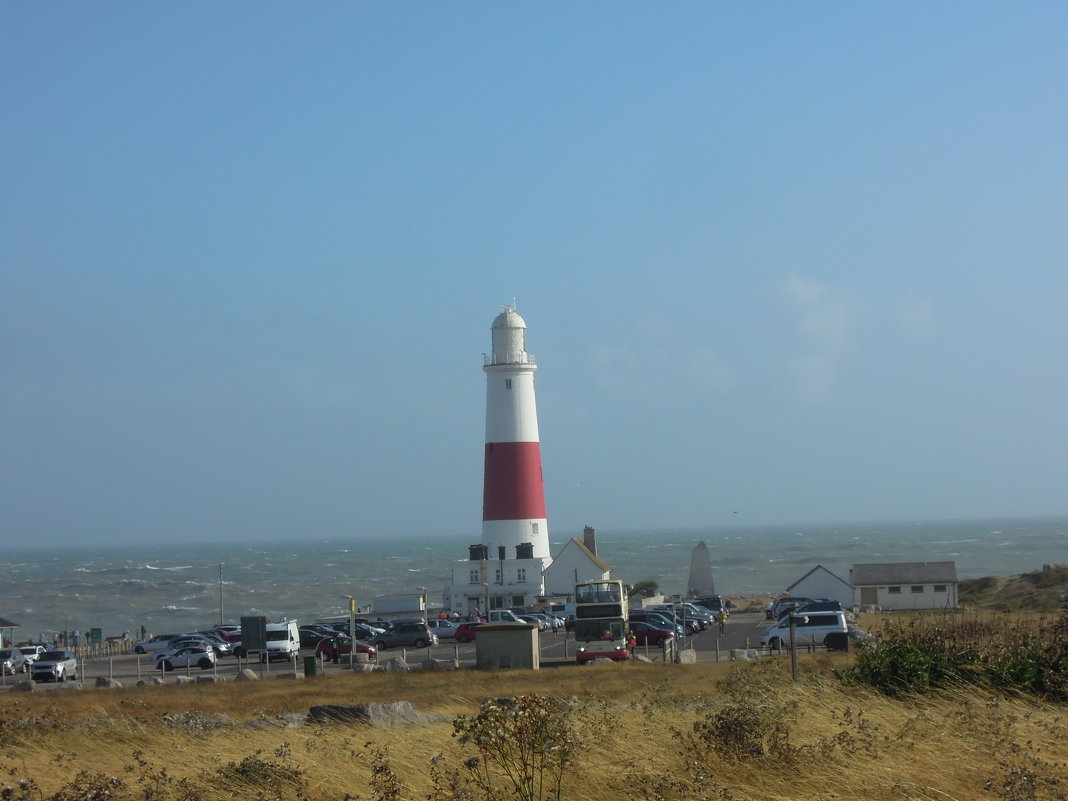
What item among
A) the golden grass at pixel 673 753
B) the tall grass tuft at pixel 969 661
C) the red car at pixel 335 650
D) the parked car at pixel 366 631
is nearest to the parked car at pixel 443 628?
the parked car at pixel 366 631

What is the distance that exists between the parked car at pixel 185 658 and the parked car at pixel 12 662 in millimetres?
4633

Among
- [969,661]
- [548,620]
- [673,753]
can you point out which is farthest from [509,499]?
[673,753]

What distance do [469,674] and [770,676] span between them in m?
12.6

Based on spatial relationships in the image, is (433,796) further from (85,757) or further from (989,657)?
(989,657)

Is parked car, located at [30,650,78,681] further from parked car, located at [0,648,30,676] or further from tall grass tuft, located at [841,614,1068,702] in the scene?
tall grass tuft, located at [841,614,1068,702]

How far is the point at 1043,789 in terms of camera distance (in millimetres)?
9102

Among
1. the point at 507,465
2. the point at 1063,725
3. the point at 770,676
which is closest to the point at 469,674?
the point at 770,676

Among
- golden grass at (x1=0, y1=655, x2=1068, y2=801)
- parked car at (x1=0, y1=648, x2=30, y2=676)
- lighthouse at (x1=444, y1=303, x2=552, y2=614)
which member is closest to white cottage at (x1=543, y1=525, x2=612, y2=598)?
lighthouse at (x1=444, y1=303, x2=552, y2=614)

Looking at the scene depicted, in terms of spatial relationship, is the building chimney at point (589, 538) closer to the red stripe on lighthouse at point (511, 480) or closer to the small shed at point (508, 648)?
the red stripe on lighthouse at point (511, 480)

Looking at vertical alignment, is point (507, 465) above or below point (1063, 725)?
above

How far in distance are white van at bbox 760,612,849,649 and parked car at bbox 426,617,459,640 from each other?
14.9m

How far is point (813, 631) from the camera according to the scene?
3734cm

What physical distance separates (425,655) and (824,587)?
24486 mm

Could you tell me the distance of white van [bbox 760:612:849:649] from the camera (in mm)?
36812
